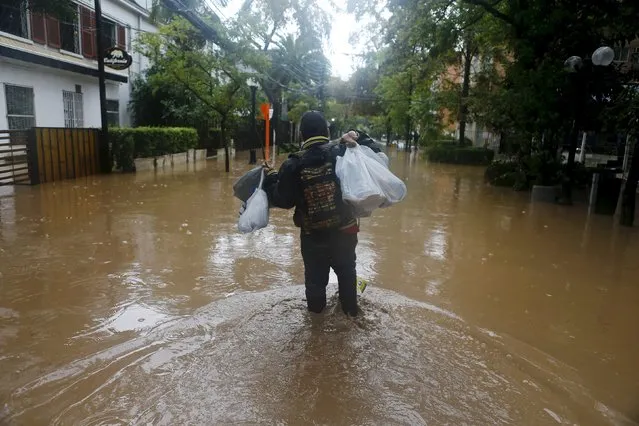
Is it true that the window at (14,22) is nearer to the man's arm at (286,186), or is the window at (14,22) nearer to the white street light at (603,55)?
the man's arm at (286,186)

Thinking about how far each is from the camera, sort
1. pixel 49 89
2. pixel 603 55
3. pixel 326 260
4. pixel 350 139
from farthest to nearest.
→ pixel 49 89 → pixel 603 55 → pixel 326 260 → pixel 350 139

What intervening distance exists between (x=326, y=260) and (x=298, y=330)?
643 mm

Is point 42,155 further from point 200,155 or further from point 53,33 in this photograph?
point 200,155

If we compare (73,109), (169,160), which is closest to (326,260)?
(169,160)

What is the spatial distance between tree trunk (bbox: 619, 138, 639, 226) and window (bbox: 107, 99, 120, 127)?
18006mm

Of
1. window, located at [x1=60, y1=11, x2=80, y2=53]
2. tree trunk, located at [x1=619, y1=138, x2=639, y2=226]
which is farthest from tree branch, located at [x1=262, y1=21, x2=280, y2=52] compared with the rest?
tree trunk, located at [x1=619, y1=138, x2=639, y2=226]

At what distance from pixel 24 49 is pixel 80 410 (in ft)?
49.1

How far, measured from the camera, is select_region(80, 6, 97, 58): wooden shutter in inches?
690

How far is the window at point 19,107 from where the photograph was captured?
14.4 metres

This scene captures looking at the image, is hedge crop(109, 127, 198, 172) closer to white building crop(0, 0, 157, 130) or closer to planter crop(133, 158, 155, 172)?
planter crop(133, 158, 155, 172)

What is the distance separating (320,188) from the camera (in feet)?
12.2

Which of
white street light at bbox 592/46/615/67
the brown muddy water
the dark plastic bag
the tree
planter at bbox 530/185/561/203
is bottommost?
the brown muddy water

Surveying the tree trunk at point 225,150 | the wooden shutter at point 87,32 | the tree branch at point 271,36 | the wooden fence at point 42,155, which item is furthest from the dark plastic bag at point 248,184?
the tree branch at point 271,36

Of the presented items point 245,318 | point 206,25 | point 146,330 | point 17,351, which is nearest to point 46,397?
point 17,351
